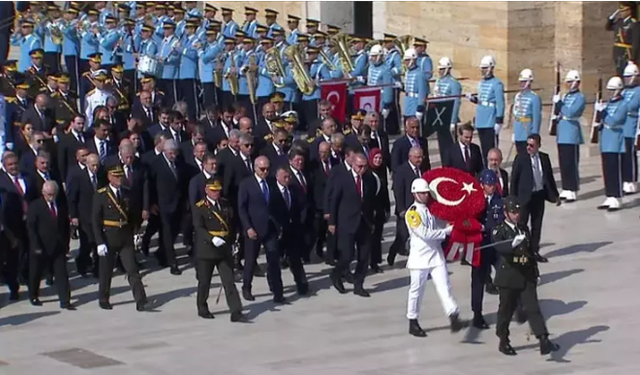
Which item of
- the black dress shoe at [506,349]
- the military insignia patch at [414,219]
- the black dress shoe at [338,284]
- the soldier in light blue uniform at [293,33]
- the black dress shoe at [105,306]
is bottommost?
the black dress shoe at [506,349]

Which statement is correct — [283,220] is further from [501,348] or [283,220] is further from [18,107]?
[18,107]

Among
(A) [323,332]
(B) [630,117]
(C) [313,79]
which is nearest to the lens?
(A) [323,332]

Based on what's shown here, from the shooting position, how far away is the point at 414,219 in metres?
16.5

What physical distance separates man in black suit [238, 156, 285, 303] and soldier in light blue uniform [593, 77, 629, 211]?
5.84 metres

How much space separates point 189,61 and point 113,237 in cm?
1177

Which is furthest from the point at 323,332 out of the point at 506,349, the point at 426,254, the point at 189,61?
the point at 189,61

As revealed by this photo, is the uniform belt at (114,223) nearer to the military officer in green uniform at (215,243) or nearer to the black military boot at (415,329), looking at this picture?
the military officer in green uniform at (215,243)

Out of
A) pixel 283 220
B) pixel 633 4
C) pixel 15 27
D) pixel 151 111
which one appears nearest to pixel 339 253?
pixel 283 220

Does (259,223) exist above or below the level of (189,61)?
below

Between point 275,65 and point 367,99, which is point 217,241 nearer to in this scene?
point 367,99

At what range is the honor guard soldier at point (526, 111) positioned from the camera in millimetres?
23078

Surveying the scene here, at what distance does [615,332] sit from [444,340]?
1.61 meters

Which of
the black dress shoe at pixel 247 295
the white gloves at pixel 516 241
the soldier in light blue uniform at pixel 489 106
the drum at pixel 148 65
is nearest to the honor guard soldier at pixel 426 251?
the white gloves at pixel 516 241

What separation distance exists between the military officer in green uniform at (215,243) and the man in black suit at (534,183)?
3500 mm
